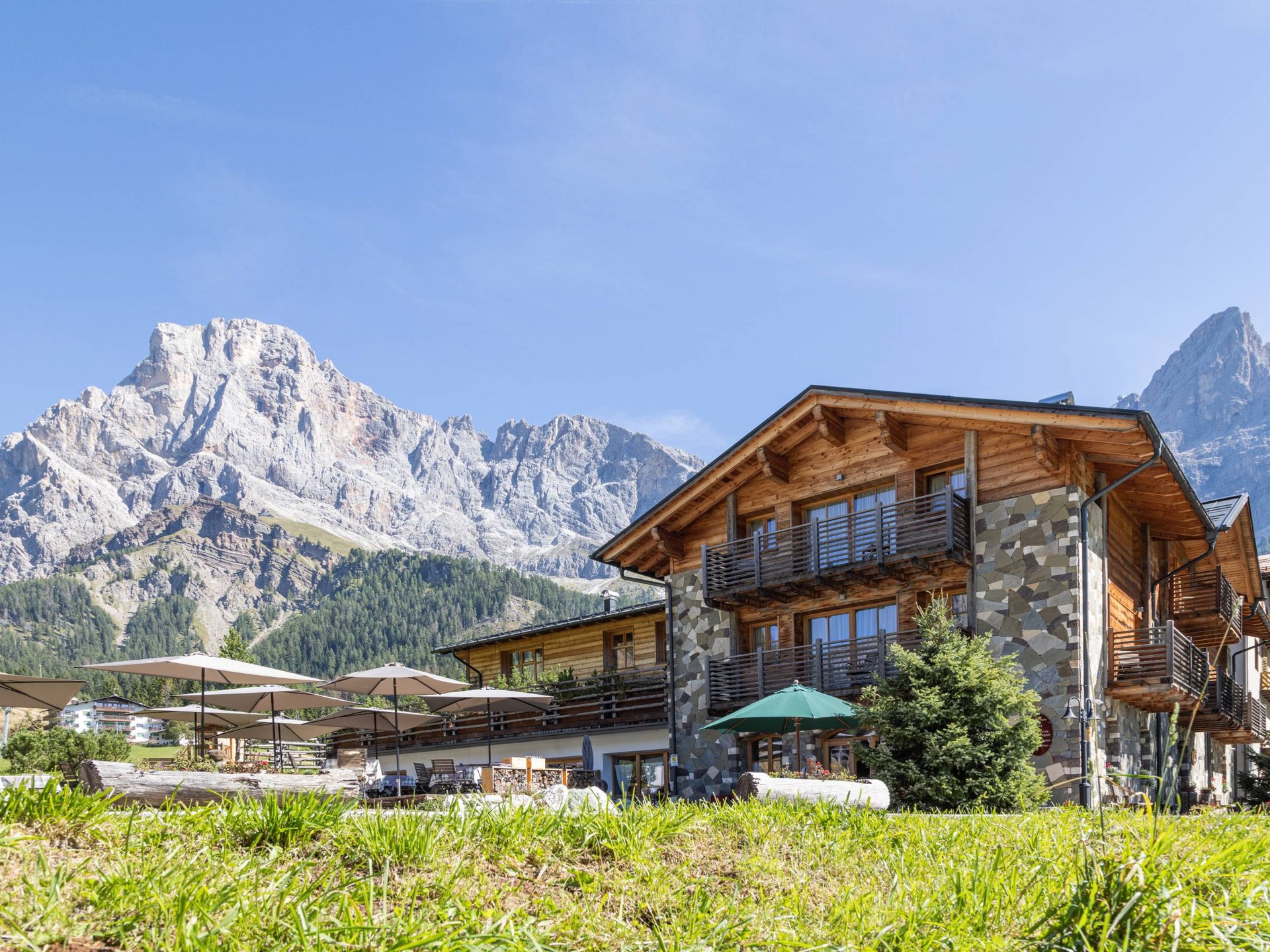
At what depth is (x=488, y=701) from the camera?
2567 centimetres

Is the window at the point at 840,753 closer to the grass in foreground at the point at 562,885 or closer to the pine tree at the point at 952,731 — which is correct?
the pine tree at the point at 952,731

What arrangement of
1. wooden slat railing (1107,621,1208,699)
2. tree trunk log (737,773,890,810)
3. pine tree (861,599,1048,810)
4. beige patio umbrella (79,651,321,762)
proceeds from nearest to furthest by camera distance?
tree trunk log (737,773,890,810)
pine tree (861,599,1048,810)
wooden slat railing (1107,621,1208,699)
beige patio umbrella (79,651,321,762)

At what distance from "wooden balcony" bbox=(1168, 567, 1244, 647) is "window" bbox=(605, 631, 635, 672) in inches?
534

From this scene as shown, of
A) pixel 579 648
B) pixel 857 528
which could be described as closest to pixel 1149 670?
pixel 857 528

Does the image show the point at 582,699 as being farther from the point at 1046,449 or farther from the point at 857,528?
the point at 1046,449

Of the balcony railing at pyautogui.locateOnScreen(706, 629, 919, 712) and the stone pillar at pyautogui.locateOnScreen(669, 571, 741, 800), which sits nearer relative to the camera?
the balcony railing at pyautogui.locateOnScreen(706, 629, 919, 712)

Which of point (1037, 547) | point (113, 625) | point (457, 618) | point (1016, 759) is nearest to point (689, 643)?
point (1037, 547)

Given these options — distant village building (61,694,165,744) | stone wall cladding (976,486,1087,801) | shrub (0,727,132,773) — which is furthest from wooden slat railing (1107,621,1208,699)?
distant village building (61,694,165,744)

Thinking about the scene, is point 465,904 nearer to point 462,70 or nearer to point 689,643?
point 689,643

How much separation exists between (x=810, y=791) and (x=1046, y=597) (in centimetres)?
1102

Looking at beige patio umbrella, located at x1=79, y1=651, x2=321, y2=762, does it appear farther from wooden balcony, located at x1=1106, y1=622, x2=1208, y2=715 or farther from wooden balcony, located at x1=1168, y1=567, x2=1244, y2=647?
wooden balcony, located at x1=1168, y1=567, x2=1244, y2=647

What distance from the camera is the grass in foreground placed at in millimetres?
Answer: 4543

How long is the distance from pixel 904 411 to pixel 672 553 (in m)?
6.99

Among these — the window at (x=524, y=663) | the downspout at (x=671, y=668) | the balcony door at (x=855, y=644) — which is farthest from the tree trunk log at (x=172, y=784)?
the window at (x=524, y=663)
